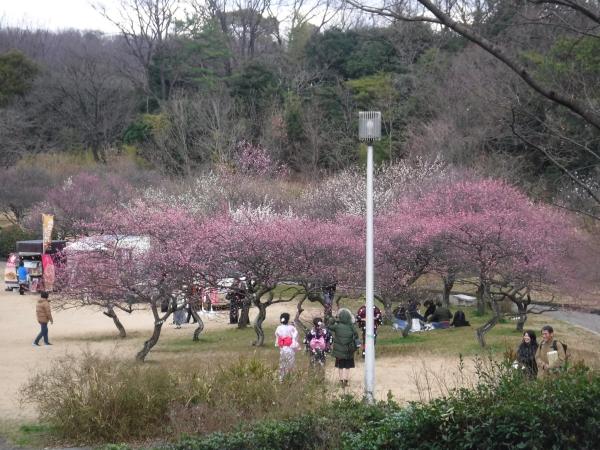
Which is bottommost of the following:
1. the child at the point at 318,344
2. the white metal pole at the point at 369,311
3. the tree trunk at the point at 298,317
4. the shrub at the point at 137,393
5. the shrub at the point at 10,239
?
the shrub at the point at 10,239

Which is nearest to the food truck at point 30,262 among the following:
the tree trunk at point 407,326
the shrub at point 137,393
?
the tree trunk at point 407,326

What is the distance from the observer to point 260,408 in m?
10.4

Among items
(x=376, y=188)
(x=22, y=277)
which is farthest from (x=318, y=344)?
(x=22, y=277)

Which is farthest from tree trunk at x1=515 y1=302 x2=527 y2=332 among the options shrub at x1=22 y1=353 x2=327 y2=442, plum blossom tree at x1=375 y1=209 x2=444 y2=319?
shrub at x1=22 y1=353 x2=327 y2=442

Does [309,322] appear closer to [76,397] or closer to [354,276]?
[354,276]

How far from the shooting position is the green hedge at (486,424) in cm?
625

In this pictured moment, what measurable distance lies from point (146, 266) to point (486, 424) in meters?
16.8

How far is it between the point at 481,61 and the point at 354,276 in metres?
20.6

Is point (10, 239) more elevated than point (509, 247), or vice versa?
point (509, 247)

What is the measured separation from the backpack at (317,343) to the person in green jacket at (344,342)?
1.43ft

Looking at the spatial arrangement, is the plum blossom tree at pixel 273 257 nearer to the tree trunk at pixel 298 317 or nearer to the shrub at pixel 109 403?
the tree trunk at pixel 298 317

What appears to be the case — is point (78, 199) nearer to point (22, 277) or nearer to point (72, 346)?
point (22, 277)

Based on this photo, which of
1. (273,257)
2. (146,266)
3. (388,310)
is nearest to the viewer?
(146,266)

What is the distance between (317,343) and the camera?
52.5 feet
